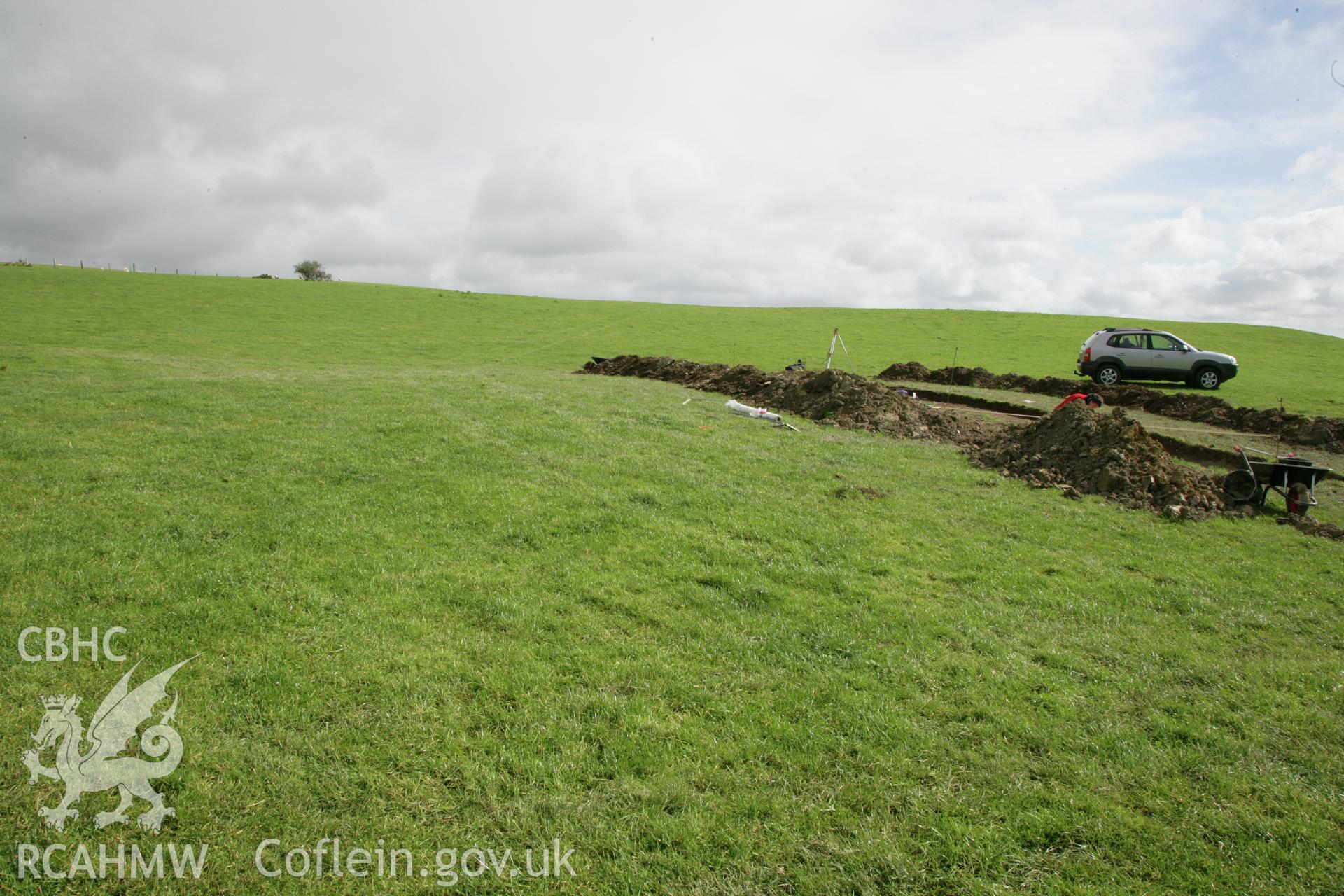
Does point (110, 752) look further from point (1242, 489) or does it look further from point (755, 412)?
point (1242, 489)

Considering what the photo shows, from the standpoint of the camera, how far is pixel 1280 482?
11.3 meters

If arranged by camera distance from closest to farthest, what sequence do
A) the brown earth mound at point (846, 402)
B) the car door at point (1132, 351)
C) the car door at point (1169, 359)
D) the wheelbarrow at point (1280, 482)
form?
the wheelbarrow at point (1280, 482) < the brown earth mound at point (846, 402) < the car door at point (1169, 359) < the car door at point (1132, 351)

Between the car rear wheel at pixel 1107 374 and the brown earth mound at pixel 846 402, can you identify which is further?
the car rear wheel at pixel 1107 374

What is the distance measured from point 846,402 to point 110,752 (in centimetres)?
1602

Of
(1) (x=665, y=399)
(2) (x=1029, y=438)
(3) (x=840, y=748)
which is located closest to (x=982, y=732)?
(3) (x=840, y=748)

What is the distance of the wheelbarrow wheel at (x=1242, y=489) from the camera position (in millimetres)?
11336

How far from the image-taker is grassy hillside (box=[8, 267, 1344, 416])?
30.7 meters

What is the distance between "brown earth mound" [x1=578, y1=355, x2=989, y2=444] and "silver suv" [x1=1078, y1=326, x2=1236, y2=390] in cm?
1650

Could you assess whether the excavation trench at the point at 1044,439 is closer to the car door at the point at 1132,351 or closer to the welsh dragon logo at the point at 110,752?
the welsh dragon logo at the point at 110,752

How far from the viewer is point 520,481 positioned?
32.7 ft

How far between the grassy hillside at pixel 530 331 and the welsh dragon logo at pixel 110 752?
23.7m

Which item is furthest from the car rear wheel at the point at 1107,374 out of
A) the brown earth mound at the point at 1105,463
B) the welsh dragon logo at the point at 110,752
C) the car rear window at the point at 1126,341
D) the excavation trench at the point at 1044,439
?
the welsh dragon logo at the point at 110,752

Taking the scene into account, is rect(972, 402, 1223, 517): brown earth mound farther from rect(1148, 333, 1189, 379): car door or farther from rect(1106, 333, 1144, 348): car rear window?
rect(1148, 333, 1189, 379): car door

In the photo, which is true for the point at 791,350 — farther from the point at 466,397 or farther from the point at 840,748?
the point at 840,748
